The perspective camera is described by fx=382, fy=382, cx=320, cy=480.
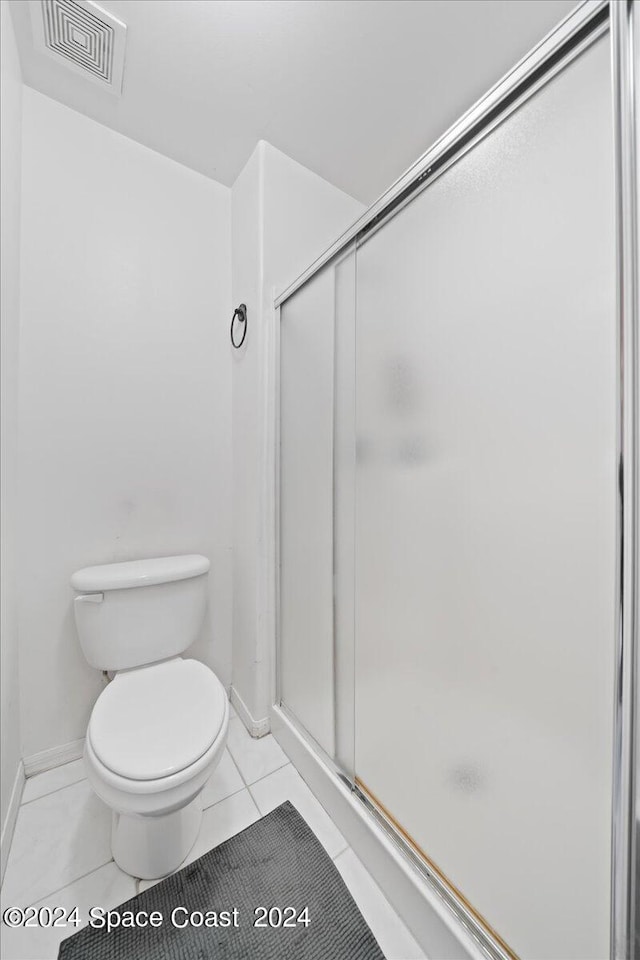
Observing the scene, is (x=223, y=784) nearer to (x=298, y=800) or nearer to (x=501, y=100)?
(x=298, y=800)

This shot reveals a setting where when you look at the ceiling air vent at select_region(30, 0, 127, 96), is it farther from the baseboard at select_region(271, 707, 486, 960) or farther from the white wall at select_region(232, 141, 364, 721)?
the baseboard at select_region(271, 707, 486, 960)

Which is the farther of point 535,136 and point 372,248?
point 372,248

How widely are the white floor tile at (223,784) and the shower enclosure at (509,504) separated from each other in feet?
1.52

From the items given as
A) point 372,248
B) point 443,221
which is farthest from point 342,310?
point 443,221

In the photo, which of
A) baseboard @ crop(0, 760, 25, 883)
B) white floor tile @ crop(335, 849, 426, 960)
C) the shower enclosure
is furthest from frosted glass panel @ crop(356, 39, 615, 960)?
baseboard @ crop(0, 760, 25, 883)

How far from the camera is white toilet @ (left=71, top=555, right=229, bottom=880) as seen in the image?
2.88 feet

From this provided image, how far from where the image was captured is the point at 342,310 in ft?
3.83

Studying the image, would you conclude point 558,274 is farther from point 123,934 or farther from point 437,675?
point 123,934

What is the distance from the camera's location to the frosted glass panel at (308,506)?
1239 millimetres

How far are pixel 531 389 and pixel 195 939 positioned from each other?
140cm

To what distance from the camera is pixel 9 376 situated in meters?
1.18

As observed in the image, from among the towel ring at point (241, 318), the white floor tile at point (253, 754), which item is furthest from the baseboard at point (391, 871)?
the towel ring at point (241, 318)

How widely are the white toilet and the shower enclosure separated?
18.3 inches

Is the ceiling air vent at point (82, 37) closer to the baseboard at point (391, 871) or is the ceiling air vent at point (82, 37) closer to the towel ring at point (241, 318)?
the towel ring at point (241, 318)
